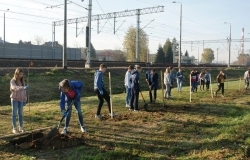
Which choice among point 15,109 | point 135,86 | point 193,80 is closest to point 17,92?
point 15,109

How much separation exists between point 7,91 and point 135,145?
14443 millimetres

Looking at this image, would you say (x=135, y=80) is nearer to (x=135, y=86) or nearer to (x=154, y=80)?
(x=135, y=86)

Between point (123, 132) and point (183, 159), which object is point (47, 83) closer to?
point (123, 132)

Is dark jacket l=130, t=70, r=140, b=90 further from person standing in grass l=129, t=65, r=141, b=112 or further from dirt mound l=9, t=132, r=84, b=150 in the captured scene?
dirt mound l=9, t=132, r=84, b=150

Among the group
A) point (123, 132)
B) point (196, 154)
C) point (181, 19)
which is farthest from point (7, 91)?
point (181, 19)

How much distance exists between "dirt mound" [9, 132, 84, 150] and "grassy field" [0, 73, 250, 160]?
0.65 ft

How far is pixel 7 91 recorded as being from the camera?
2009cm

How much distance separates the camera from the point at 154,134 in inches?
361

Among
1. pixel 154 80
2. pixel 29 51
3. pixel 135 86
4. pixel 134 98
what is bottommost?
pixel 134 98

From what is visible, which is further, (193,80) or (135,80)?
(193,80)

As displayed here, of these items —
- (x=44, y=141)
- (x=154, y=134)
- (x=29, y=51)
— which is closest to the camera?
(x=44, y=141)

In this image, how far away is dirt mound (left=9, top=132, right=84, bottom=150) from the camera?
7.74m

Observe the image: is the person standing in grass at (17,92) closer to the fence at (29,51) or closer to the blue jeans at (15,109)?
the blue jeans at (15,109)

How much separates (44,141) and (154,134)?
123 inches
